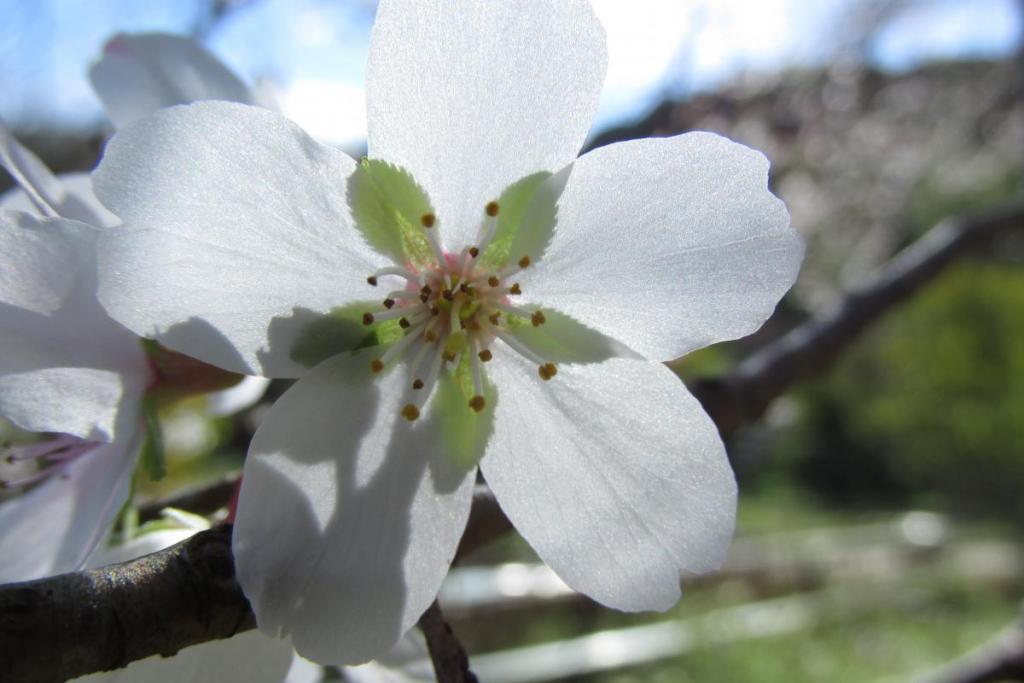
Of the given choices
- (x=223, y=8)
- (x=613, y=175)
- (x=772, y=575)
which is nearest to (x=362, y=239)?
(x=613, y=175)

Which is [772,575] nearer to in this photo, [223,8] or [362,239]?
[223,8]

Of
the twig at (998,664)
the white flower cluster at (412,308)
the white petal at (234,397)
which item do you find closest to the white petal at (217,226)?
the white flower cluster at (412,308)

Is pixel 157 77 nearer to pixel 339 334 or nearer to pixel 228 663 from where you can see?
pixel 339 334

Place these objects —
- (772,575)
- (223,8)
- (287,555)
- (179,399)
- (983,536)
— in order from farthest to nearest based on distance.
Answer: (983,536), (772,575), (223,8), (179,399), (287,555)

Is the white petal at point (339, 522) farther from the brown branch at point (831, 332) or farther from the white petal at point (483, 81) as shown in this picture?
the brown branch at point (831, 332)

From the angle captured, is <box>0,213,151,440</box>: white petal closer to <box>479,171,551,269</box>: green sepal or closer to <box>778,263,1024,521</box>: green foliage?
<box>479,171,551,269</box>: green sepal
